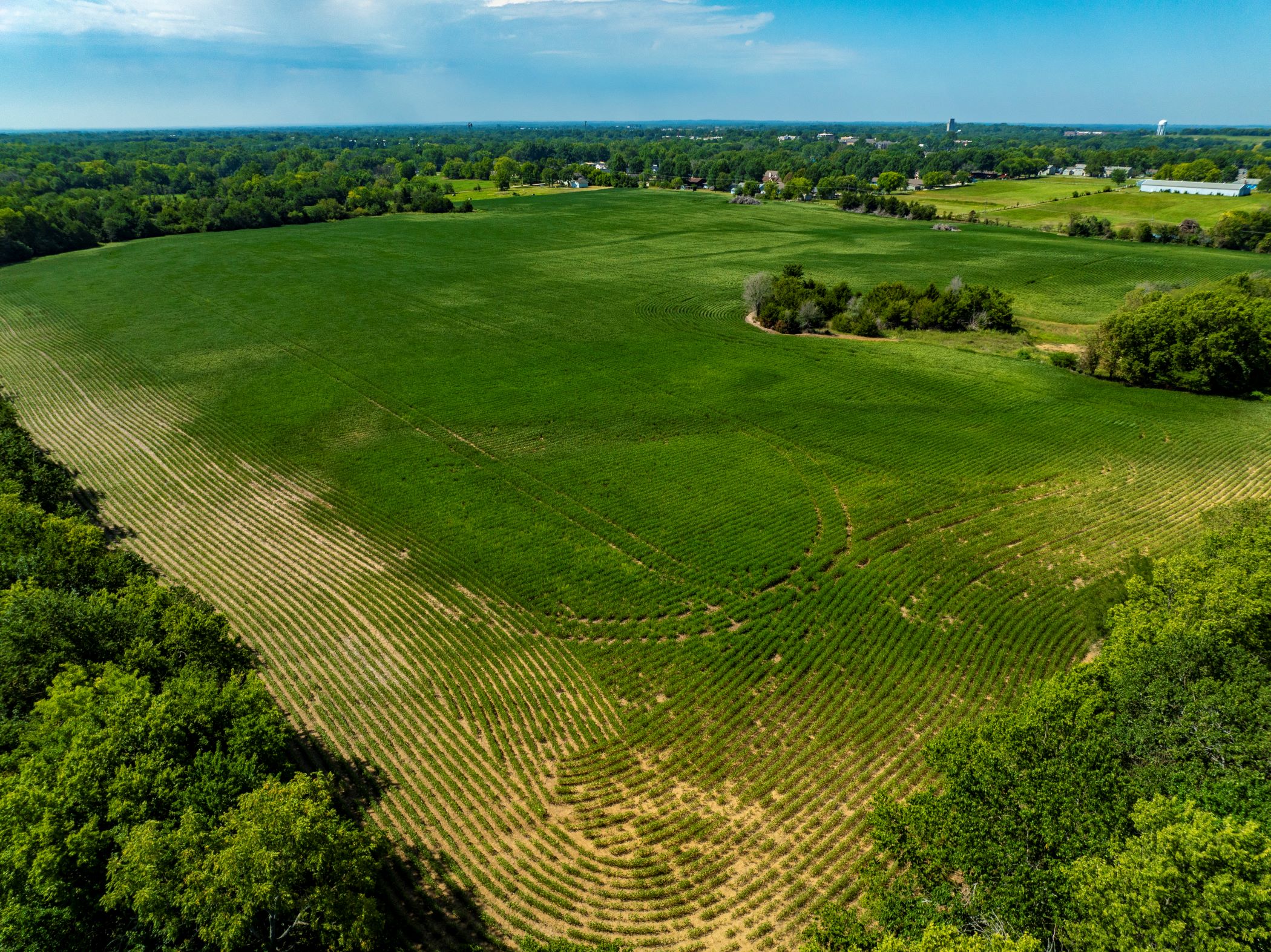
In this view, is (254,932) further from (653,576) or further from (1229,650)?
(1229,650)

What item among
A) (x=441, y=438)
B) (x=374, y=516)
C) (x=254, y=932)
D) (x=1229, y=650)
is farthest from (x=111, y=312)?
(x=1229, y=650)

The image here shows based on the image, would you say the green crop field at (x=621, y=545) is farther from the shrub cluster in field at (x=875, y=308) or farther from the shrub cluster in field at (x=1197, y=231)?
the shrub cluster in field at (x=1197, y=231)

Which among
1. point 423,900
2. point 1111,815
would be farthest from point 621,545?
point 1111,815

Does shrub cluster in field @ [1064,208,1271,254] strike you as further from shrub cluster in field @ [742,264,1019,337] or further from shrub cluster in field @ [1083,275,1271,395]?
shrub cluster in field @ [1083,275,1271,395]

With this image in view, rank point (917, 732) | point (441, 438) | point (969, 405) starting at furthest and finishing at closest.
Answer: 1. point (969, 405)
2. point (441, 438)
3. point (917, 732)

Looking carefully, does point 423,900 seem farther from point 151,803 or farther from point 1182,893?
point 1182,893

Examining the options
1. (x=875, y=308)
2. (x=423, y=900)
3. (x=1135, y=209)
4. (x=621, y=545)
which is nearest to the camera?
(x=423, y=900)

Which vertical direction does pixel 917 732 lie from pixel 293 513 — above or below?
below
